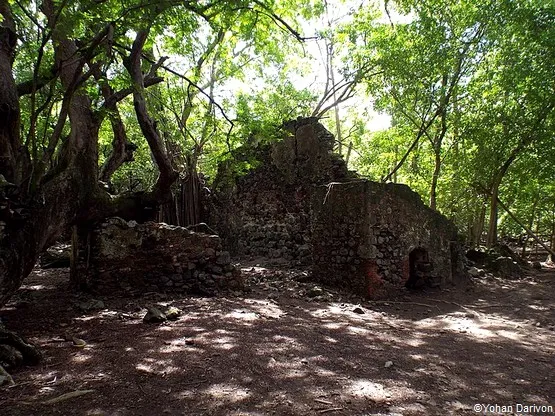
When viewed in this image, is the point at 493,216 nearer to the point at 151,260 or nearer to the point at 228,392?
the point at 151,260

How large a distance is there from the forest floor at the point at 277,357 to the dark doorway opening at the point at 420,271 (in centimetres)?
98

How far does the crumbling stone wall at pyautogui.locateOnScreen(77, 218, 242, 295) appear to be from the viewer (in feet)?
19.5

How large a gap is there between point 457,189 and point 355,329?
1066cm

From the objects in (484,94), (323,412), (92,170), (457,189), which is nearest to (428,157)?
(457,189)

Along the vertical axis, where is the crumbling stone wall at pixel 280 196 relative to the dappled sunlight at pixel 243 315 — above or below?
above

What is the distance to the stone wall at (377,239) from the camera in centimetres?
689

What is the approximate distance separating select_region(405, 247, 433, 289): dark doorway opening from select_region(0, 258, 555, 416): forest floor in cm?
98

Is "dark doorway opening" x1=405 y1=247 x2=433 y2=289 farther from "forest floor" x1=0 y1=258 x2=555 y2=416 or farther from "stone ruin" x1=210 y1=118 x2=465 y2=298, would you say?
"forest floor" x1=0 y1=258 x2=555 y2=416

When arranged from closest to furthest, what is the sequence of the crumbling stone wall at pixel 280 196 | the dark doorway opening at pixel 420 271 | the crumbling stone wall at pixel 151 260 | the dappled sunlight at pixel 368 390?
the dappled sunlight at pixel 368 390 < the crumbling stone wall at pixel 151 260 < the dark doorway opening at pixel 420 271 < the crumbling stone wall at pixel 280 196

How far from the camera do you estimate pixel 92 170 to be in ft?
17.6

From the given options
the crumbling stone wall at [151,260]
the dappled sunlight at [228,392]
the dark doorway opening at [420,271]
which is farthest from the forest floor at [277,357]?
the dark doorway opening at [420,271]

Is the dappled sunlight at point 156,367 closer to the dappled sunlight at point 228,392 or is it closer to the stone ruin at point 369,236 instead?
the dappled sunlight at point 228,392

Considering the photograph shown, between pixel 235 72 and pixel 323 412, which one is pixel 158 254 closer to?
pixel 323 412

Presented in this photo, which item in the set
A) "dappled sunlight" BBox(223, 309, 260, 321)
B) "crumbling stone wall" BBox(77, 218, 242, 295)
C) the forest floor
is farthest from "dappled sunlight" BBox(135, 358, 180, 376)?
"crumbling stone wall" BBox(77, 218, 242, 295)
